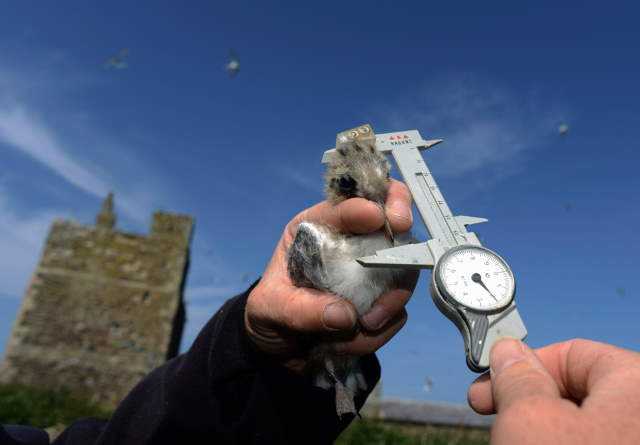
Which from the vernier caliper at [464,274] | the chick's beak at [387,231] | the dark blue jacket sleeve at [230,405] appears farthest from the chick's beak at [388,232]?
the dark blue jacket sleeve at [230,405]

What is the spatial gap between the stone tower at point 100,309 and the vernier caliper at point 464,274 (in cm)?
1788

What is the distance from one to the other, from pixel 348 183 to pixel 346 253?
1.82 ft

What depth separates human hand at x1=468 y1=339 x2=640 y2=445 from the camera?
109cm

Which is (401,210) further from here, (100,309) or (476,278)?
(100,309)

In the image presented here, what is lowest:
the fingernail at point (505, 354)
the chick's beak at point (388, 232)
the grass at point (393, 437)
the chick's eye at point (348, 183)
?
the grass at point (393, 437)

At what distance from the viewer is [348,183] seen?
3025 millimetres

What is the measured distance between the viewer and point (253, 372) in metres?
2.86

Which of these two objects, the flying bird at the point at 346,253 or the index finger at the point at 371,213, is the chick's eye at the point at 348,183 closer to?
the flying bird at the point at 346,253

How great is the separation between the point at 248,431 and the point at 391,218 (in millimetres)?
1673

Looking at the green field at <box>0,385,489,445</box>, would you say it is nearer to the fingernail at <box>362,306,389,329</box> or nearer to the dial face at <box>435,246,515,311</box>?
the fingernail at <box>362,306,389,329</box>

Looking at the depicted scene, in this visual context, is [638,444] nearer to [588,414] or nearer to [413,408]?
[588,414]

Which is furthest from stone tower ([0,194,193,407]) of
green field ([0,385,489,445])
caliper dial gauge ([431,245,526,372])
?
caliper dial gauge ([431,245,526,372])

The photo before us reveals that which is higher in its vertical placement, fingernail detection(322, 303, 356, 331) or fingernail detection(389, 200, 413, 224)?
fingernail detection(389, 200, 413, 224)

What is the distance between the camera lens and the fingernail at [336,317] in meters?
2.36
